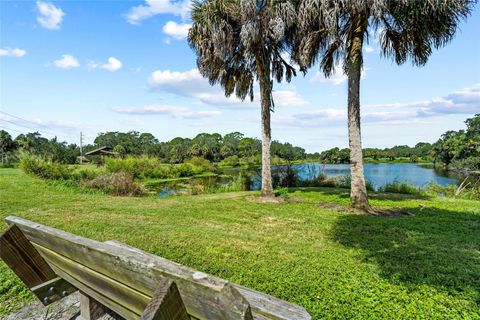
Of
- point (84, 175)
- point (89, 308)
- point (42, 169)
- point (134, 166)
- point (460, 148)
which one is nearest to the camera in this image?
point (89, 308)

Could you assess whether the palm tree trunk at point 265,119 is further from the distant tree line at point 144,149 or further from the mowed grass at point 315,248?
the distant tree line at point 144,149

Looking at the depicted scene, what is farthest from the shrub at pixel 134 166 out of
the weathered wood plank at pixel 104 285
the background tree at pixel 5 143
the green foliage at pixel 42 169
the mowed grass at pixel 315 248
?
the background tree at pixel 5 143

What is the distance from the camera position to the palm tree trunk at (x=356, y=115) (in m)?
6.93

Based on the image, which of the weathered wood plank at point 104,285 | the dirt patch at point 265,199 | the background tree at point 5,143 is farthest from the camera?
the background tree at point 5,143

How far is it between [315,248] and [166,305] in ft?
11.5

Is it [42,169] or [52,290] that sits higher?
[42,169]

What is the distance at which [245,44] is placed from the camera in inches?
318

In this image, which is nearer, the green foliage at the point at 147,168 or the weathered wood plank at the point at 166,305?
the weathered wood plank at the point at 166,305

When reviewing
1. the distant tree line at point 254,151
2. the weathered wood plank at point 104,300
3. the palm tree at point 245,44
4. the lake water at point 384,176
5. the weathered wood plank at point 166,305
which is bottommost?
the lake water at point 384,176

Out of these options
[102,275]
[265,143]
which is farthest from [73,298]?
[265,143]

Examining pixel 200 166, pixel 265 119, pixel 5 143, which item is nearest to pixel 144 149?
pixel 5 143

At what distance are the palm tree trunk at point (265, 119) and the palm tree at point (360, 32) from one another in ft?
5.15

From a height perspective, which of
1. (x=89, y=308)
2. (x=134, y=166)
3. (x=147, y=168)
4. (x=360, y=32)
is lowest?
(x=89, y=308)

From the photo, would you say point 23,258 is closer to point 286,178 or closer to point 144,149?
point 286,178
